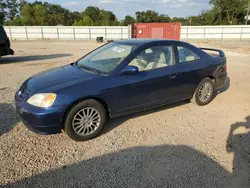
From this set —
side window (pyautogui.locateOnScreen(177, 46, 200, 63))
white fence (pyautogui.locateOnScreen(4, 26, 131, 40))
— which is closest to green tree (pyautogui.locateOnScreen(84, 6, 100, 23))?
white fence (pyautogui.locateOnScreen(4, 26, 131, 40))

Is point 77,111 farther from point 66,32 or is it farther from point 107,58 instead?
point 66,32

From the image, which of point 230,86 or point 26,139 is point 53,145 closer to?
point 26,139

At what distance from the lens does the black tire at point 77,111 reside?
10.9 feet

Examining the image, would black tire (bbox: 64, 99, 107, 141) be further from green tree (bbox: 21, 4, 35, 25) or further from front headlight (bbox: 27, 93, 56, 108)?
green tree (bbox: 21, 4, 35, 25)

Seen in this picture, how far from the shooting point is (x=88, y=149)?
3328mm

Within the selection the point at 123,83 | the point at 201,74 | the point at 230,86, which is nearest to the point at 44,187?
the point at 123,83

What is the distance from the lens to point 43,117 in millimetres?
3154

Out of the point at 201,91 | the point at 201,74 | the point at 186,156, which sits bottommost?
the point at 186,156

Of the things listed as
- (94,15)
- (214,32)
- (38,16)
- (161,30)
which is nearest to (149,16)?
(94,15)

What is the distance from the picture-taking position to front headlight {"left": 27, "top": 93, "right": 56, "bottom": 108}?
3.18 m

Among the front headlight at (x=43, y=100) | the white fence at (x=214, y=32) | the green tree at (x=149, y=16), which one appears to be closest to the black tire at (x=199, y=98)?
the front headlight at (x=43, y=100)

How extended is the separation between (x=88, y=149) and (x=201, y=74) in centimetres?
284

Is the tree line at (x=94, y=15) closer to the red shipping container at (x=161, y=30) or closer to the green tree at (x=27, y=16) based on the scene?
the green tree at (x=27, y=16)

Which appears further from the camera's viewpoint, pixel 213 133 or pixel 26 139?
pixel 213 133
